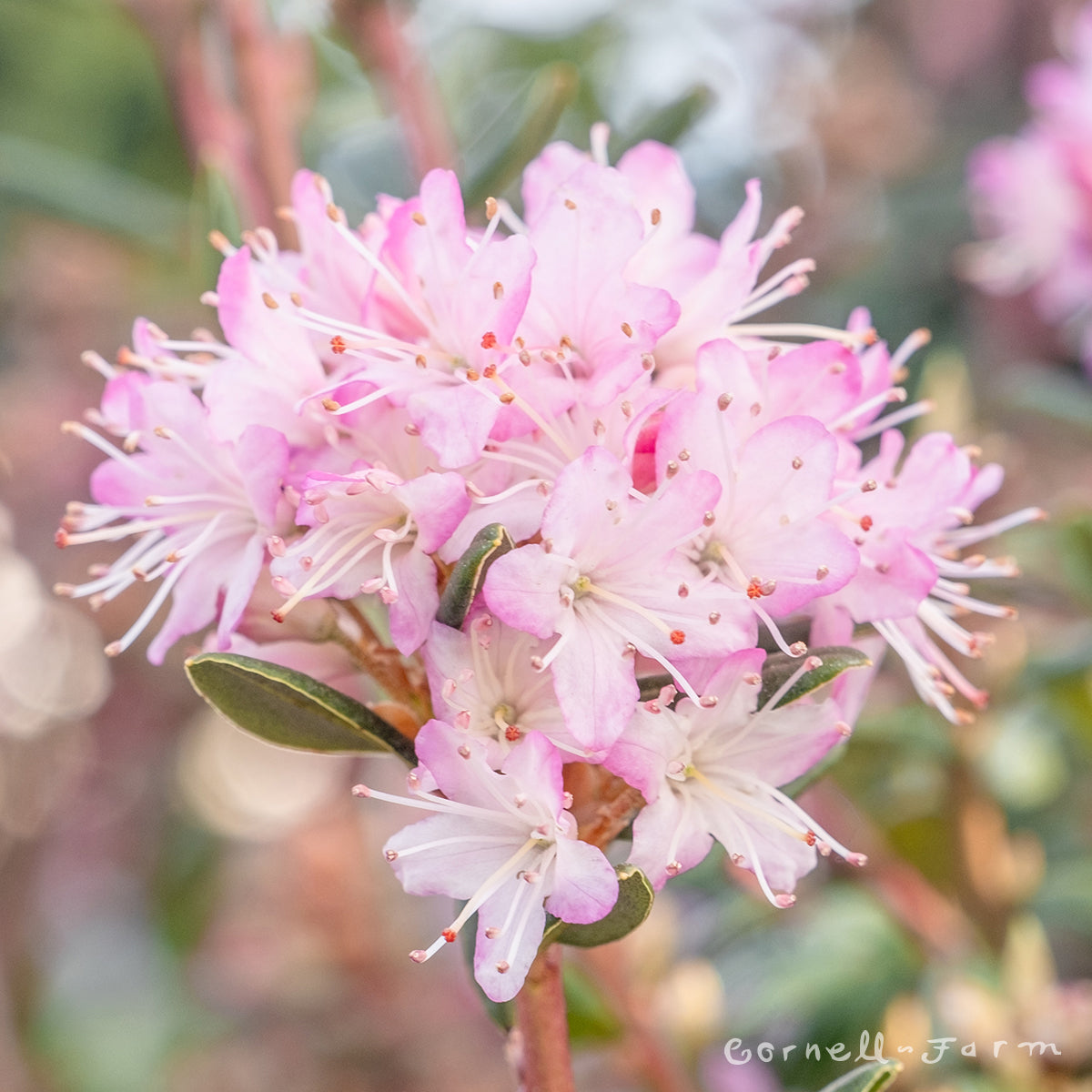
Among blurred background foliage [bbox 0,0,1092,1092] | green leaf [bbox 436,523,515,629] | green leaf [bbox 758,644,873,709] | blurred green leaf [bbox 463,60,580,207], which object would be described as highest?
blurred green leaf [bbox 463,60,580,207]

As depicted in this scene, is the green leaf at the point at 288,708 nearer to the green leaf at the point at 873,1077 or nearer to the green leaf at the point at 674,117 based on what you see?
the green leaf at the point at 873,1077

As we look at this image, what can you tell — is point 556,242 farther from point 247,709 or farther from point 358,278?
point 247,709

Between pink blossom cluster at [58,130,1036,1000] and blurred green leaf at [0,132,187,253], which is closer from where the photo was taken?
pink blossom cluster at [58,130,1036,1000]

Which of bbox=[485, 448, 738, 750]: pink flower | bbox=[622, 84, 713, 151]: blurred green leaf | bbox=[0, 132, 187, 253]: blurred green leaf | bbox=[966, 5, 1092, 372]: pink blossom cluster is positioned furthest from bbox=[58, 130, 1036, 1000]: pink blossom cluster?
bbox=[966, 5, 1092, 372]: pink blossom cluster

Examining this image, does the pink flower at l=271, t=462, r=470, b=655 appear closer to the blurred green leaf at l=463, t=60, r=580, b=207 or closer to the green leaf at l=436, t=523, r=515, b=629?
the green leaf at l=436, t=523, r=515, b=629

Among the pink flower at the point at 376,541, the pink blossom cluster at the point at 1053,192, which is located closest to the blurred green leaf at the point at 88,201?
the pink flower at the point at 376,541

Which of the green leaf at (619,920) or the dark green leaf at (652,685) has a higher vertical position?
the dark green leaf at (652,685)
